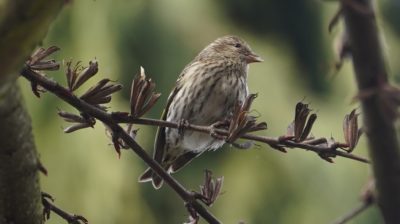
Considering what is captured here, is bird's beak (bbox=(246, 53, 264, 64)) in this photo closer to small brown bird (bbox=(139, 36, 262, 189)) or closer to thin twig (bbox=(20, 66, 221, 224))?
small brown bird (bbox=(139, 36, 262, 189))

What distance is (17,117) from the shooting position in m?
1.12

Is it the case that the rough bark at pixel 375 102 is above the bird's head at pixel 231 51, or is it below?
above

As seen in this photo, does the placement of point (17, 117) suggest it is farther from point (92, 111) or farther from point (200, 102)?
point (200, 102)

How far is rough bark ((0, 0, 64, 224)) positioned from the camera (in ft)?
2.94

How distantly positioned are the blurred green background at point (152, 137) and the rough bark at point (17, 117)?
3318 millimetres

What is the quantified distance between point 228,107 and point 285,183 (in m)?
2.80

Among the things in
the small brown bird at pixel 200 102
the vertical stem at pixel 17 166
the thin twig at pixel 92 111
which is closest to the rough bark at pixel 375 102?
the vertical stem at pixel 17 166

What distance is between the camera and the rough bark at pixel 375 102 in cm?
68

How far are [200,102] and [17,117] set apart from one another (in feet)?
5.57

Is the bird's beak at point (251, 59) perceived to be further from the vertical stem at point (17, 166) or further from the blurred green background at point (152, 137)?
the vertical stem at point (17, 166)

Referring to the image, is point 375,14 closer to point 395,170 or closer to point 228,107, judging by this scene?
point 395,170

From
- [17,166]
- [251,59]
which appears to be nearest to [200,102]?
[251,59]

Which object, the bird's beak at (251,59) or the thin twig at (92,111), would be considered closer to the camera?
the thin twig at (92,111)

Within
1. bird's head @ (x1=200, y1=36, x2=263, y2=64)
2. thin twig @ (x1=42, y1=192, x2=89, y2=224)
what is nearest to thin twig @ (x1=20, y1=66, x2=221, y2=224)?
thin twig @ (x1=42, y1=192, x2=89, y2=224)
